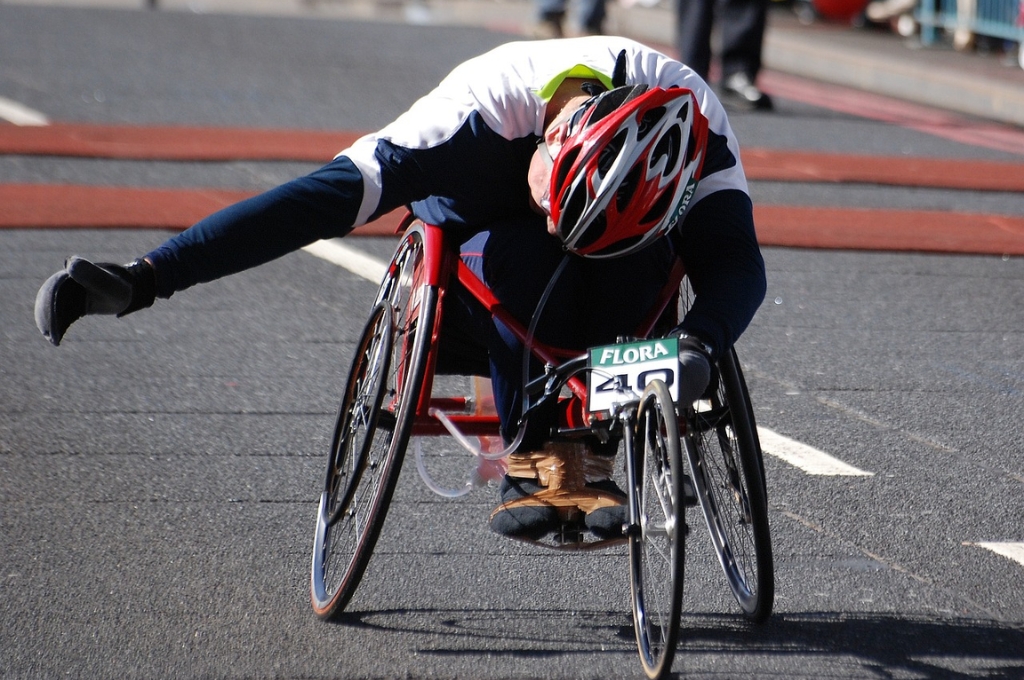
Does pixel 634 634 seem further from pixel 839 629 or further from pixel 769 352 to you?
pixel 769 352

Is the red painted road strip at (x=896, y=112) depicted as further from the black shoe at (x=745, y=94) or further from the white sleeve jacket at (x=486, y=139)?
the white sleeve jacket at (x=486, y=139)

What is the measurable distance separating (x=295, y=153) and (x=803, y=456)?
5.23 metres

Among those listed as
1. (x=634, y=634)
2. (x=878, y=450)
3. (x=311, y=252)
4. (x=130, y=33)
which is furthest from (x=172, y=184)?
(x=130, y=33)

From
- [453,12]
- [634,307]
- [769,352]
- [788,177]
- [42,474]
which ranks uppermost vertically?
[634,307]

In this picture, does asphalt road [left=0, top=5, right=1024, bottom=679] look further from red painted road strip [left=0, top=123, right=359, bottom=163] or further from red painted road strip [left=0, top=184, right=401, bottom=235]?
red painted road strip [left=0, top=123, right=359, bottom=163]

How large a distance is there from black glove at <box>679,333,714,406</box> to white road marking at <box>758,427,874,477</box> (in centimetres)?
158

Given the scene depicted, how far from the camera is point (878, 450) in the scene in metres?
4.81

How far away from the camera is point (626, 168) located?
315 centimetres

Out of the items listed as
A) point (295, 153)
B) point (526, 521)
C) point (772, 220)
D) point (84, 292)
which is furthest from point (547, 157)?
point (295, 153)

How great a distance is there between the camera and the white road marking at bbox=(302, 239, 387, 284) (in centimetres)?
678

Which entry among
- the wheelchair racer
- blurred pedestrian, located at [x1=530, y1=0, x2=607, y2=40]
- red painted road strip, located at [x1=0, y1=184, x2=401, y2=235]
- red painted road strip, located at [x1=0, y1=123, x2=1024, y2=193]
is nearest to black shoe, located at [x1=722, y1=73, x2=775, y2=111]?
red painted road strip, located at [x1=0, y1=123, x2=1024, y2=193]

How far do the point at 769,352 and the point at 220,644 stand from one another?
3010mm

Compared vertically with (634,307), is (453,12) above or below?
below

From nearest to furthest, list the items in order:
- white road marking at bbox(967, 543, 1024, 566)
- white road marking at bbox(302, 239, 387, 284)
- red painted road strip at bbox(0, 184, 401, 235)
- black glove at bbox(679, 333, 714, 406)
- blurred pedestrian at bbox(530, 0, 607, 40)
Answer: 1. black glove at bbox(679, 333, 714, 406)
2. white road marking at bbox(967, 543, 1024, 566)
3. white road marking at bbox(302, 239, 387, 284)
4. red painted road strip at bbox(0, 184, 401, 235)
5. blurred pedestrian at bbox(530, 0, 607, 40)
